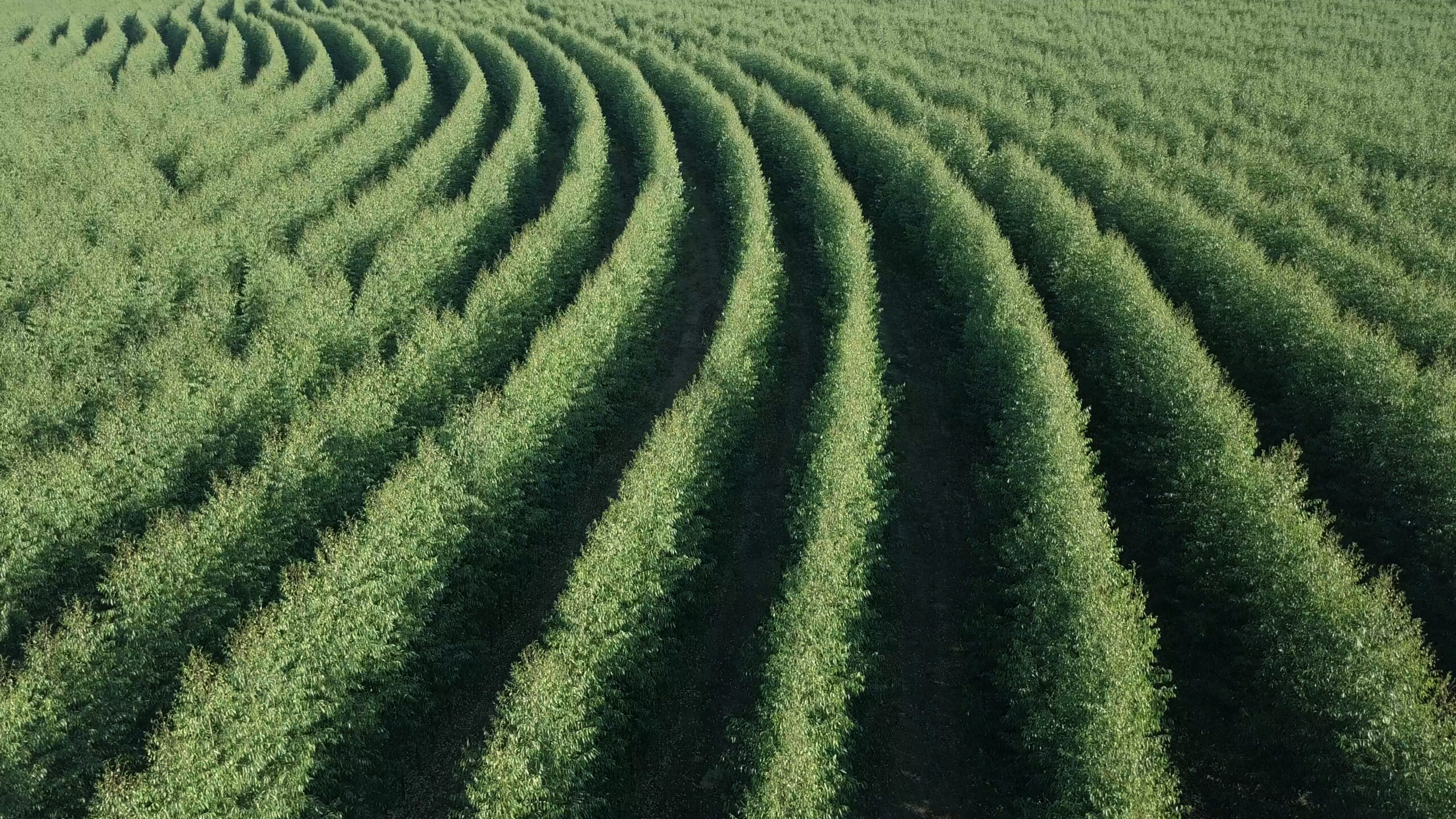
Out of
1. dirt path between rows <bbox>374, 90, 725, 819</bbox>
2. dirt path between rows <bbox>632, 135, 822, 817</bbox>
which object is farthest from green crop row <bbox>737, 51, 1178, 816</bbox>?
dirt path between rows <bbox>374, 90, 725, 819</bbox>

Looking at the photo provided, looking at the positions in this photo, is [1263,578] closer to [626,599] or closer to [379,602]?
[626,599]

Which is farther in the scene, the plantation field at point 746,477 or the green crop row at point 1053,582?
the plantation field at point 746,477

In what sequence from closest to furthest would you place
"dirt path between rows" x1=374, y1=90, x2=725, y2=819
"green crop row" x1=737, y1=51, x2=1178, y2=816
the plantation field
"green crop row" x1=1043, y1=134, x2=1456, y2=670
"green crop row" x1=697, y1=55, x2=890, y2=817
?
1. "green crop row" x1=737, y1=51, x2=1178, y2=816
2. "green crop row" x1=697, y1=55, x2=890, y2=817
3. the plantation field
4. "dirt path between rows" x1=374, y1=90, x2=725, y2=819
5. "green crop row" x1=1043, y1=134, x2=1456, y2=670

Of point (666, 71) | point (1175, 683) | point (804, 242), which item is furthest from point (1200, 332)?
point (666, 71)

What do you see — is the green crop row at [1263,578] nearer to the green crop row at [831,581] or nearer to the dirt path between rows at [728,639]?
the green crop row at [831,581]

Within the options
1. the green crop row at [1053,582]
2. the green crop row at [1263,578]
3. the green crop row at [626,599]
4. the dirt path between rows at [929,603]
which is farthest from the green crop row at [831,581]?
the green crop row at [1263,578]

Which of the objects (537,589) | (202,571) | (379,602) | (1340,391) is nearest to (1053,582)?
(1340,391)

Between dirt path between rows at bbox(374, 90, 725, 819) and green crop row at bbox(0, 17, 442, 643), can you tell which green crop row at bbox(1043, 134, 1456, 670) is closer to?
dirt path between rows at bbox(374, 90, 725, 819)

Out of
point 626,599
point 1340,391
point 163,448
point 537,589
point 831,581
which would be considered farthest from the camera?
point 1340,391
